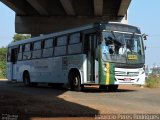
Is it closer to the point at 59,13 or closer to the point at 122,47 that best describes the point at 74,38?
Answer: the point at 122,47

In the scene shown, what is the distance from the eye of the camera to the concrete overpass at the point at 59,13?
32.7m

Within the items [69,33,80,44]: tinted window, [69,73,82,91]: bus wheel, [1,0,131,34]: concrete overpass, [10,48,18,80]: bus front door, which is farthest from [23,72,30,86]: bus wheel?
[69,33,80,44]: tinted window

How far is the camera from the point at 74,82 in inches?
896

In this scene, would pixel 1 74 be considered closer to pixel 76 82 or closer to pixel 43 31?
pixel 43 31

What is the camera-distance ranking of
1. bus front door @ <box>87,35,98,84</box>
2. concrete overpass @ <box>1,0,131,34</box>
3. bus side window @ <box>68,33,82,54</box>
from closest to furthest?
1. bus front door @ <box>87,35,98,84</box>
2. bus side window @ <box>68,33,82,54</box>
3. concrete overpass @ <box>1,0,131,34</box>

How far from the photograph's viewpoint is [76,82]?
22500 mm

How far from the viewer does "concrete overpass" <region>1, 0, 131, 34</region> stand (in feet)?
107

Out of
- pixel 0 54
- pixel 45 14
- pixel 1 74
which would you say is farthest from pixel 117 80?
pixel 0 54

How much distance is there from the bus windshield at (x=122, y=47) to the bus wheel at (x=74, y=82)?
218 cm

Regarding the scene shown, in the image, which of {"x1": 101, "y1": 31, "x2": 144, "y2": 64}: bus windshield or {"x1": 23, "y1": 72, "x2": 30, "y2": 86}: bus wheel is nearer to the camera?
{"x1": 101, "y1": 31, "x2": 144, "y2": 64}: bus windshield

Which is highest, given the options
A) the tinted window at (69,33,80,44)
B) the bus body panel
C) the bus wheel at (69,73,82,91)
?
the tinted window at (69,33,80,44)

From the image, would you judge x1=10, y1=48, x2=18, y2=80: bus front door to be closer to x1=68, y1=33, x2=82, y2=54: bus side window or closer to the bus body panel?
the bus body panel

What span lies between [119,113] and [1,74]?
49.9m

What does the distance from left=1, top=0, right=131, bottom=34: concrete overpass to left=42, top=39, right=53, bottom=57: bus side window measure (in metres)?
5.77
